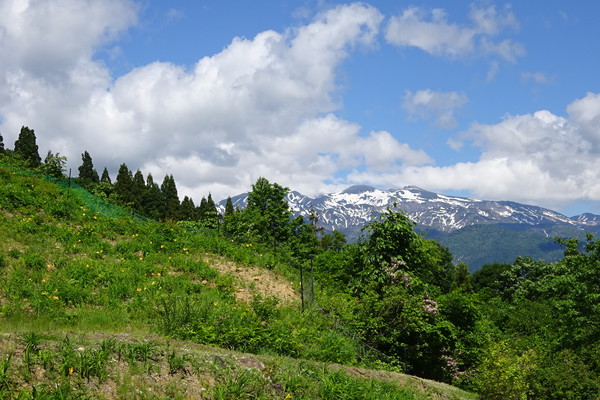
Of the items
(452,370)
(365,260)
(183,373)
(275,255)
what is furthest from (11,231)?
(452,370)

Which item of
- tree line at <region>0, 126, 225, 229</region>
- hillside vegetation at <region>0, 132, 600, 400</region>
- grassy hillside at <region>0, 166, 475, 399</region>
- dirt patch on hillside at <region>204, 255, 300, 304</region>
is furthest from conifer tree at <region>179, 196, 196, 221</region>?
dirt patch on hillside at <region>204, 255, 300, 304</region>

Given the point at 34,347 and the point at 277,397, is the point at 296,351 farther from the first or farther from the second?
the point at 34,347

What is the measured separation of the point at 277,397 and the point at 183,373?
1563mm

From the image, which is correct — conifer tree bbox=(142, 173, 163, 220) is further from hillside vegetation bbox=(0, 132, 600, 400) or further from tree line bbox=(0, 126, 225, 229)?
hillside vegetation bbox=(0, 132, 600, 400)

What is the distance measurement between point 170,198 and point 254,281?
7316cm

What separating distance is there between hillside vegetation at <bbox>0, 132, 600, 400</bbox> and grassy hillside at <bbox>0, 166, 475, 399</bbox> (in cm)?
4

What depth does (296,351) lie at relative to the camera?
9844 millimetres

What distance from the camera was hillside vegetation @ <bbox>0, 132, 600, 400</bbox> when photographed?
6422 mm

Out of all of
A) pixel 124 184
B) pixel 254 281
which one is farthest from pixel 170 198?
pixel 254 281

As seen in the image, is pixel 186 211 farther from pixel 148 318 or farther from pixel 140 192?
pixel 148 318

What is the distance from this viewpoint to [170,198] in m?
84.8

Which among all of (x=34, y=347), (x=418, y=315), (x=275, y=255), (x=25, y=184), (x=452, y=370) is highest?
(x=25, y=184)

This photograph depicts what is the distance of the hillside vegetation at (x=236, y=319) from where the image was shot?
6422 millimetres

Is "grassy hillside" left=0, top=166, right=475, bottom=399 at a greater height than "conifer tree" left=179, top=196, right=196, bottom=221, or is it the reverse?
"conifer tree" left=179, top=196, right=196, bottom=221
